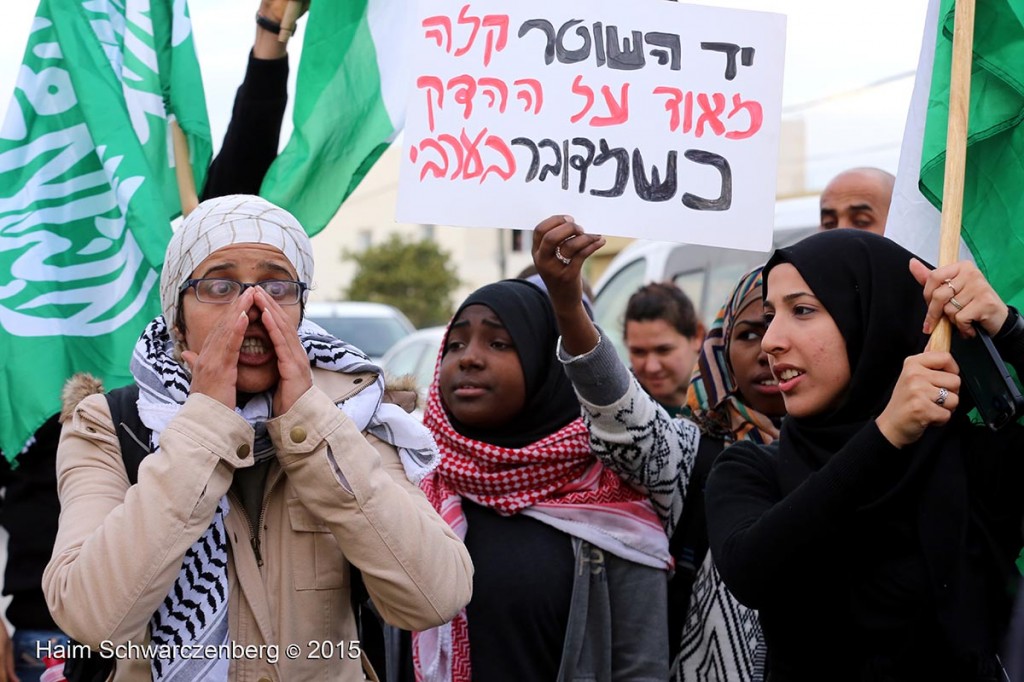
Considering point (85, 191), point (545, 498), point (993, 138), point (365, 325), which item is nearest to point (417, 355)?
point (365, 325)

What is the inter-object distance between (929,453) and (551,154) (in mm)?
1029

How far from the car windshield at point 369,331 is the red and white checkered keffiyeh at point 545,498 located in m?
10.5

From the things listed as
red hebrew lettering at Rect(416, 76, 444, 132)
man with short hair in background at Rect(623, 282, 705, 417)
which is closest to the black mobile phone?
red hebrew lettering at Rect(416, 76, 444, 132)

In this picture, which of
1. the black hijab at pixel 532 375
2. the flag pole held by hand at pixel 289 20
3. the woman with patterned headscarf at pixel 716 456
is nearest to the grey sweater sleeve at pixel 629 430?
the woman with patterned headscarf at pixel 716 456

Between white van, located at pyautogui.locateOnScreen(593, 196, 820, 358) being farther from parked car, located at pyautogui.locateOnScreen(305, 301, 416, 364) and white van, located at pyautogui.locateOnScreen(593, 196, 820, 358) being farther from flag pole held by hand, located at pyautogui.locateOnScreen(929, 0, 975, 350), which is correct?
flag pole held by hand, located at pyautogui.locateOnScreen(929, 0, 975, 350)

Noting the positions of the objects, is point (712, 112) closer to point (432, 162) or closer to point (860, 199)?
point (432, 162)

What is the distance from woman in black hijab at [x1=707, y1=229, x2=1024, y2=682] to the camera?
7.07ft

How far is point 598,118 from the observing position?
8.82 ft

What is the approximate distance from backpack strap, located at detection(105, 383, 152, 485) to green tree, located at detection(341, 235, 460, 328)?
31.2 m

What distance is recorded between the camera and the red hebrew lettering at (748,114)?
2.70 metres

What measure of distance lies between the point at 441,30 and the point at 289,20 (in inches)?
36.9

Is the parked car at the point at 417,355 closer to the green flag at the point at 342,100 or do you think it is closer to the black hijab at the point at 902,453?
the green flag at the point at 342,100

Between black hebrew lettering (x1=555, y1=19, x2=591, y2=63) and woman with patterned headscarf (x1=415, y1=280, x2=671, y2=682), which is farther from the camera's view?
woman with patterned headscarf (x1=415, y1=280, x2=671, y2=682)

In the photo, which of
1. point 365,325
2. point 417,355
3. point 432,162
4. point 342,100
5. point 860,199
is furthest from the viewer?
point 365,325
